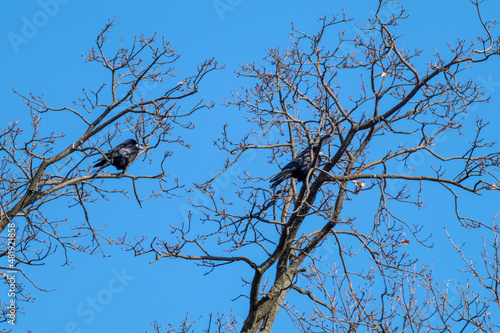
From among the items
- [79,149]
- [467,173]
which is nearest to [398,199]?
[467,173]

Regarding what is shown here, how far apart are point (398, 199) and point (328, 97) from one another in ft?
4.99

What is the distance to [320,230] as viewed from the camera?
9.91 meters

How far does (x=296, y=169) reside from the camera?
9984mm

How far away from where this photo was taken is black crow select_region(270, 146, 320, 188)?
9.77 metres

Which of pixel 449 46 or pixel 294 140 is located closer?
pixel 449 46

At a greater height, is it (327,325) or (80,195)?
(80,195)

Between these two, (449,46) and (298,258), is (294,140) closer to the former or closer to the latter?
(298,258)

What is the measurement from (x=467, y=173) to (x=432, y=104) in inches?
41.3

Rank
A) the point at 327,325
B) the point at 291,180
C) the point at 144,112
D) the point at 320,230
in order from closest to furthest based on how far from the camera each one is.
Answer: the point at 327,325 → the point at 144,112 → the point at 320,230 → the point at 291,180

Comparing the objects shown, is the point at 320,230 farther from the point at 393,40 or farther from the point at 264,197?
the point at 393,40

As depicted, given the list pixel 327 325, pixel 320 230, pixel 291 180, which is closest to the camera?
pixel 327 325

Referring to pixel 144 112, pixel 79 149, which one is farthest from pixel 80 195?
pixel 144 112

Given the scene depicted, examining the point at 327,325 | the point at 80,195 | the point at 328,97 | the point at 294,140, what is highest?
the point at 294,140

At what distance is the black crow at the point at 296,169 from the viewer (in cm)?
977
